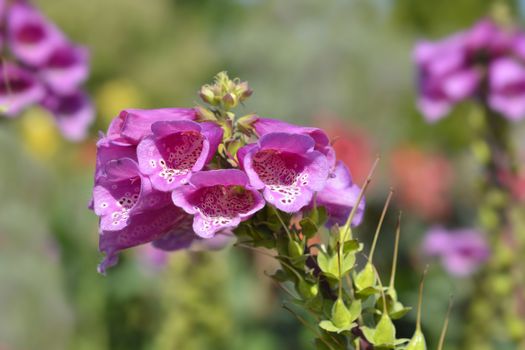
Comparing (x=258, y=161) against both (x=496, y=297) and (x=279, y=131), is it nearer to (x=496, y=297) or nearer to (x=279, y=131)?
(x=279, y=131)

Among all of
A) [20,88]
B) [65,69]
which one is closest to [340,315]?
[20,88]

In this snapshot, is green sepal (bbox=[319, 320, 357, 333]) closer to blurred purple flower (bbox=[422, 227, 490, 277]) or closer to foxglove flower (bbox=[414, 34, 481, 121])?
foxglove flower (bbox=[414, 34, 481, 121])

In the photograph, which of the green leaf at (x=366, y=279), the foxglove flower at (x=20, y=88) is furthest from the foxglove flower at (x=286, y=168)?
the foxglove flower at (x=20, y=88)

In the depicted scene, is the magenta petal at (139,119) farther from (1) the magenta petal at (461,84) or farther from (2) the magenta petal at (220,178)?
(1) the magenta petal at (461,84)

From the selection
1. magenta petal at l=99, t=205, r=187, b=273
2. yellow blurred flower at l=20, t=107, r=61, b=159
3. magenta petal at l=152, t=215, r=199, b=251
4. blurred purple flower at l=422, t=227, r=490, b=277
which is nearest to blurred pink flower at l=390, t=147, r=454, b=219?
blurred purple flower at l=422, t=227, r=490, b=277

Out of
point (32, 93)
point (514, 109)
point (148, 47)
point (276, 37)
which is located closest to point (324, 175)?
point (32, 93)

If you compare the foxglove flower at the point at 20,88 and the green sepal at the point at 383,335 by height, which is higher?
the green sepal at the point at 383,335

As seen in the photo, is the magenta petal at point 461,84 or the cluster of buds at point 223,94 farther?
the magenta petal at point 461,84
